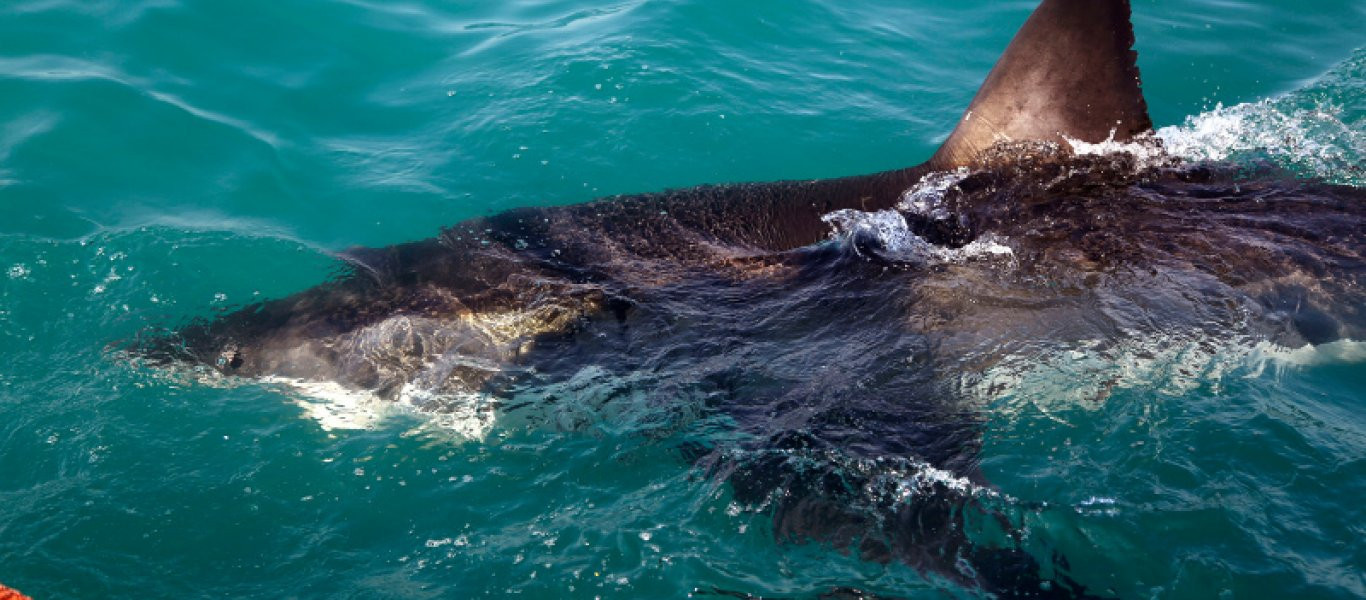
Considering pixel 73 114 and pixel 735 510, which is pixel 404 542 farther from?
pixel 73 114

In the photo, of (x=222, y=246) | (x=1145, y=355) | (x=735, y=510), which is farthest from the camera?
(x=222, y=246)

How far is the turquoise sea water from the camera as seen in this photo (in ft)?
14.9

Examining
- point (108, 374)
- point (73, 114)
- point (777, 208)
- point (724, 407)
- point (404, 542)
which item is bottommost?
point (404, 542)

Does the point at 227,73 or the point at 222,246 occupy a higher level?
the point at 227,73

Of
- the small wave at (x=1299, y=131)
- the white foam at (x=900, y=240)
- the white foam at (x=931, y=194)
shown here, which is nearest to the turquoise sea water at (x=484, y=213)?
the small wave at (x=1299, y=131)

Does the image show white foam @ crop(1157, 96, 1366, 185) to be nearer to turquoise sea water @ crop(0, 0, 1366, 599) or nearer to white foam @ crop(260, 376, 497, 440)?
turquoise sea water @ crop(0, 0, 1366, 599)

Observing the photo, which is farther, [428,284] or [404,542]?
Answer: [428,284]

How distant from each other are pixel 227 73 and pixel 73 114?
1.65 metres

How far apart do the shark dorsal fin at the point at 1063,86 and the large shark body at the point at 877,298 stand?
1 cm

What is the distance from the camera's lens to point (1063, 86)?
6.37m

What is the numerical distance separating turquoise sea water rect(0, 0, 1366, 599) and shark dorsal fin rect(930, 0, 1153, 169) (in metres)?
1.74

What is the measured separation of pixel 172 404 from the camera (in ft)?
18.8

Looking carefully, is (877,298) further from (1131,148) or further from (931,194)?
(1131,148)

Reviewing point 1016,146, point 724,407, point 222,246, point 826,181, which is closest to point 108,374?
point 222,246
